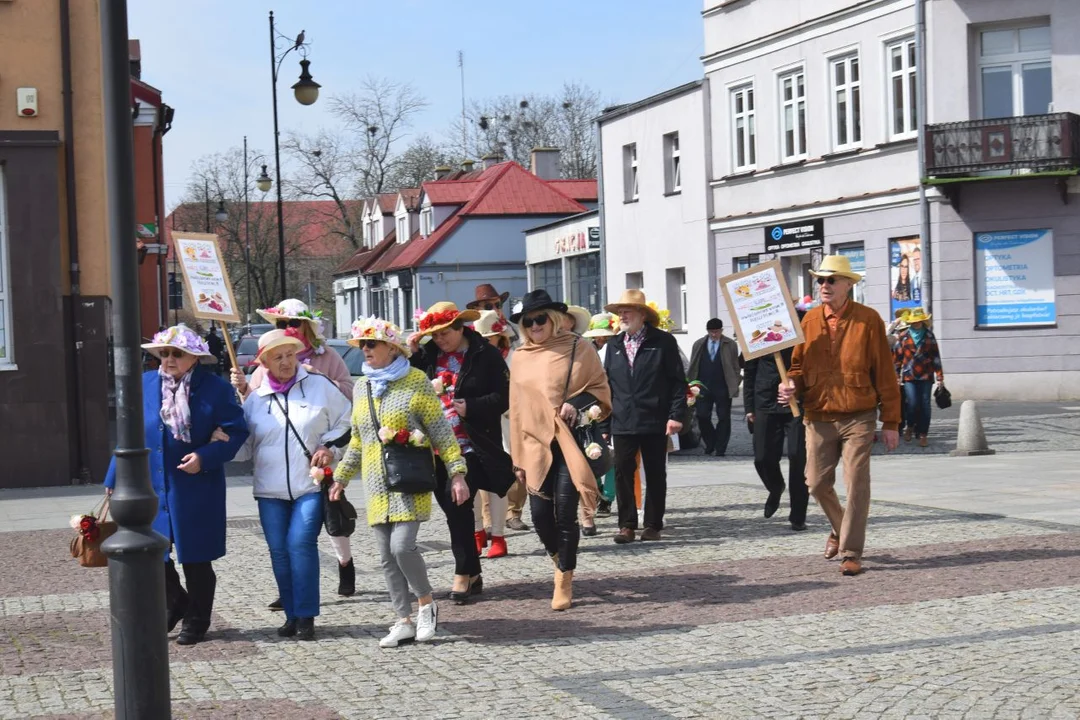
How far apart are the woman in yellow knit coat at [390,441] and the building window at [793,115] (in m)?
25.5

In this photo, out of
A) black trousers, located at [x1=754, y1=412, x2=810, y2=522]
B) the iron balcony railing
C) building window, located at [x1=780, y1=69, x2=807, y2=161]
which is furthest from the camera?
building window, located at [x1=780, y1=69, x2=807, y2=161]

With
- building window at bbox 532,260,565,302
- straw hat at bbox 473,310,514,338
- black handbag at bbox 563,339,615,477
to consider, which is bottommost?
black handbag at bbox 563,339,615,477

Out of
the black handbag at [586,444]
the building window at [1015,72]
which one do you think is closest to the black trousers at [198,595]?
the black handbag at [586,444]

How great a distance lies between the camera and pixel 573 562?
8852 millimetres

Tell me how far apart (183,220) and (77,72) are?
6579 centimetres

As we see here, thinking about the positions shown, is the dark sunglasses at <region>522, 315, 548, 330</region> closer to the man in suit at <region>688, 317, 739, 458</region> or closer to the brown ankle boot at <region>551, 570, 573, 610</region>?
the brown ankle boot at <region>551, 570, 573, 610</region>

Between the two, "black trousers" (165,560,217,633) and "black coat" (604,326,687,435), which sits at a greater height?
"black coat" (604,326,687,435)

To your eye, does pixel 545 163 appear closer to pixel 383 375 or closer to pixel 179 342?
pixel 383 375

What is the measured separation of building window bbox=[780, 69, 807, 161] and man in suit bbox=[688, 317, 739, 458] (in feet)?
46.1

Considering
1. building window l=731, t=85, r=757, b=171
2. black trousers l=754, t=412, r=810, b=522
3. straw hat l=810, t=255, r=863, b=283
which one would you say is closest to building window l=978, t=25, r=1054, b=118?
building window l=731, t=85, r=757, b=171

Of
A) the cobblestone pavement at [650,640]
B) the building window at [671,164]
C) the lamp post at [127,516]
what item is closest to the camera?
the lamp post at [127,516]

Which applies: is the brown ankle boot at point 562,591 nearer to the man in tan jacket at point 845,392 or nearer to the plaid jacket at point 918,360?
the man in tan jacket at point 845,392

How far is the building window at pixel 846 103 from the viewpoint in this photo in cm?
3080

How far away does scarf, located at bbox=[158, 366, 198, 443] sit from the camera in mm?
7934
